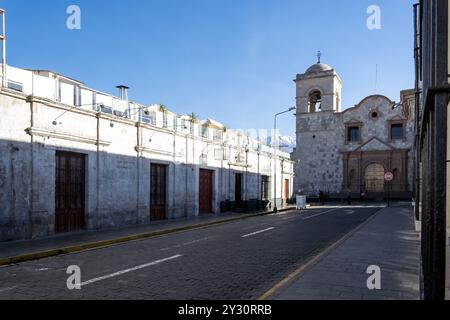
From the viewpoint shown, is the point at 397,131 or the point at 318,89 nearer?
the point at 397,131

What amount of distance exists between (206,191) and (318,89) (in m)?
30.8

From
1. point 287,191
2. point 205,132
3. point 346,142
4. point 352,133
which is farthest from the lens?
point 352,133

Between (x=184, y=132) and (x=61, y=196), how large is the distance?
9.44 meters

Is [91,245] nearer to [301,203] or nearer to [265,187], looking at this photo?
[301,203]

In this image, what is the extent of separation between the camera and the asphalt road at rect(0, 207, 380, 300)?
22.2 ft

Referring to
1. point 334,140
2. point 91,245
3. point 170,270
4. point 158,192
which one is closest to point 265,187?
point 158,192

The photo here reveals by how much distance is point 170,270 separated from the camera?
8516 millimetres

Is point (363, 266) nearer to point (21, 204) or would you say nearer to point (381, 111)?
point (21, 204)

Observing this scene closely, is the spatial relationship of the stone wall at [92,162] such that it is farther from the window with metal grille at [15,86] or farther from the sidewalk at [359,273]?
the sidewalk at [359,273]

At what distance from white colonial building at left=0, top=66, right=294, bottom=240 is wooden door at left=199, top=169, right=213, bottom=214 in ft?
0.22

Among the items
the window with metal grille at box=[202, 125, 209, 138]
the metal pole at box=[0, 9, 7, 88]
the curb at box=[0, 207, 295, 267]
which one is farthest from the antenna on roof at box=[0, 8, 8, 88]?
the window with metal grille at box=[202, 125, 209, 138]

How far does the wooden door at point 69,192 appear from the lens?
14938 millimetres

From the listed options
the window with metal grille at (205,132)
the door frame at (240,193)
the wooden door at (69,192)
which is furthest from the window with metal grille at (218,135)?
the wooden door at (69,192)

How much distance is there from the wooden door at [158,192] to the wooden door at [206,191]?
13.8ft
